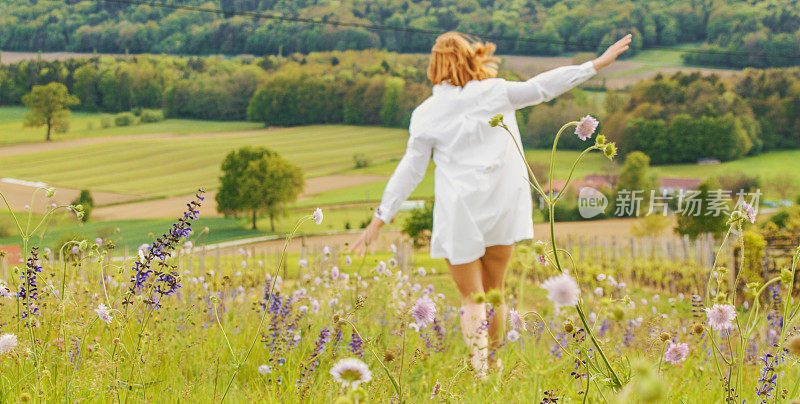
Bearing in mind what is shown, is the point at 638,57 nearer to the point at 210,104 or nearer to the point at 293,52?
the point at 293,52

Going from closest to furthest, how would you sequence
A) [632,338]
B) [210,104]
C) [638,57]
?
[632,338], [210,104], [638,57]

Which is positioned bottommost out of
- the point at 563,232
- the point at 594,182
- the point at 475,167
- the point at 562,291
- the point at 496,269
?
the point at 563,232

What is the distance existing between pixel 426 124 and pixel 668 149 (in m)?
6.25

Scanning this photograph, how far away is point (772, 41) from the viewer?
9477 millimetres

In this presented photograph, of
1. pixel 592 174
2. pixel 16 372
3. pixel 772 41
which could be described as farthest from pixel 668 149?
pixel 16 372

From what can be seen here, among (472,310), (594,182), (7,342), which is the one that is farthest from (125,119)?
(7,342)

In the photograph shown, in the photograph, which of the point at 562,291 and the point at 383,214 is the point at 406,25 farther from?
the point at 562,291

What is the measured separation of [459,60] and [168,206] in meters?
4.80

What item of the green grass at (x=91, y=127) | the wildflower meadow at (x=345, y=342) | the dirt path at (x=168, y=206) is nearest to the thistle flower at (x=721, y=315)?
the wildflower meadow at (x=345, y=342)

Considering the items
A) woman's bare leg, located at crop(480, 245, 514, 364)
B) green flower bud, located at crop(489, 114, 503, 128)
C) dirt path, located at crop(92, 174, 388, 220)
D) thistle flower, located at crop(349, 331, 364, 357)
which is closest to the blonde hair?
woman's bare leg, located at crop(480, 245, 514, 364)

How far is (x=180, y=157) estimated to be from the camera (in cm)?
753

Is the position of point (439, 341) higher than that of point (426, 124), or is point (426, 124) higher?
point (426, 124)
